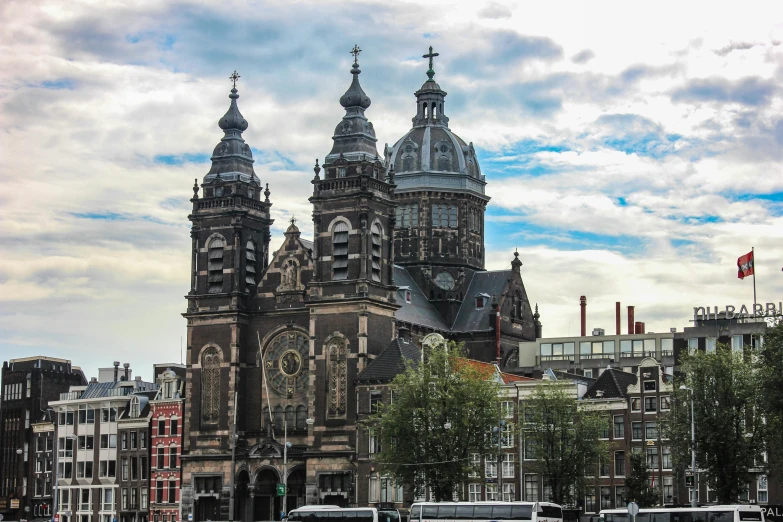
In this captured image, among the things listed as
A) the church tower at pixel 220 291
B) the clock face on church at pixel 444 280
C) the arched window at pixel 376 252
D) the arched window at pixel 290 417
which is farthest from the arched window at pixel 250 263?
Answer: the clock face on church at pixel 444 280

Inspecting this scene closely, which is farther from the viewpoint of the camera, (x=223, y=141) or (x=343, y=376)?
(x=223, y=141)

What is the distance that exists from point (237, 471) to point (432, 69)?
48062 mm

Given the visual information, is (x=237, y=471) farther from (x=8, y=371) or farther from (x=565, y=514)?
(x=8, y=371)

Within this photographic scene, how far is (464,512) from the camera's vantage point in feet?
300

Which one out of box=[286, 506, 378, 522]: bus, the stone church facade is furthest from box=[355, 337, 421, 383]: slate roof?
box=[286, 506, 378, 522]: bus

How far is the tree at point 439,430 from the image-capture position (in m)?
102

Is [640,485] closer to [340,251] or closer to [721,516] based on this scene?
[721,516]

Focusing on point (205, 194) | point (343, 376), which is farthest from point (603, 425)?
point (205, 194)

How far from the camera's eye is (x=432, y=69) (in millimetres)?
148000

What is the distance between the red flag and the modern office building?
80.5m

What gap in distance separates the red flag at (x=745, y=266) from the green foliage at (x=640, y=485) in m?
18.0

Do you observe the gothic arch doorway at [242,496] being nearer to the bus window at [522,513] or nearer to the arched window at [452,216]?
the arched window at [452,216]

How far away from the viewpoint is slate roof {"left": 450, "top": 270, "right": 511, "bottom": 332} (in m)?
138

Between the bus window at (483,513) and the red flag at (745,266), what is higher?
the red flag at (745,266)
